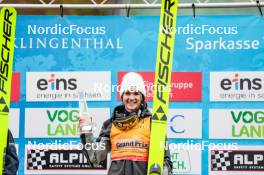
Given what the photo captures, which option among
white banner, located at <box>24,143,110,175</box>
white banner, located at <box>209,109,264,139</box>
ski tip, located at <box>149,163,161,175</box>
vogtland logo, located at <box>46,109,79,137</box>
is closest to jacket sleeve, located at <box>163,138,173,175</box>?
ski tip, located at <box>149,163,161,175</box>

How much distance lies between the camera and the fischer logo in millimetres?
5359

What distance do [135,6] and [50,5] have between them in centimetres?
72

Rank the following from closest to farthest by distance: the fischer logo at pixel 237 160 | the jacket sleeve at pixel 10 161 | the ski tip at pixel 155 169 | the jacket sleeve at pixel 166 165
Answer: the ski tip at pixel 155 169 < the jacket sleeve at pixel 166 165 < the jacket sleeve at pixel 10 161 < the fischer logo at pixel 237 160

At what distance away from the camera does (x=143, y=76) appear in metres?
5.48

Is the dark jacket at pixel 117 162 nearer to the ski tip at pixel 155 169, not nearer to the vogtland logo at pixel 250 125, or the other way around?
the ski tip at pixel 155 169

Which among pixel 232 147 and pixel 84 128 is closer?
pixel 84 128

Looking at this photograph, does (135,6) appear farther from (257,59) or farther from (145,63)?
(257,59)

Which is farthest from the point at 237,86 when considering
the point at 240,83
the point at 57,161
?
the point at 57,161

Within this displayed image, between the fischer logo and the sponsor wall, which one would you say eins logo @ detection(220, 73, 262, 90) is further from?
the fischer logo

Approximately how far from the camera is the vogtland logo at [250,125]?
537 centimetres

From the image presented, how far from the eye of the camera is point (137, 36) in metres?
5.52

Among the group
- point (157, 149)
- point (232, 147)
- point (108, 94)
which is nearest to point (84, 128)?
point (157, 149)

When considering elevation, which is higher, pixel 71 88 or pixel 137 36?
pixel 137 36

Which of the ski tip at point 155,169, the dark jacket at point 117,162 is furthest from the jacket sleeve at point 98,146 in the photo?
the ski tip at point 155,169
